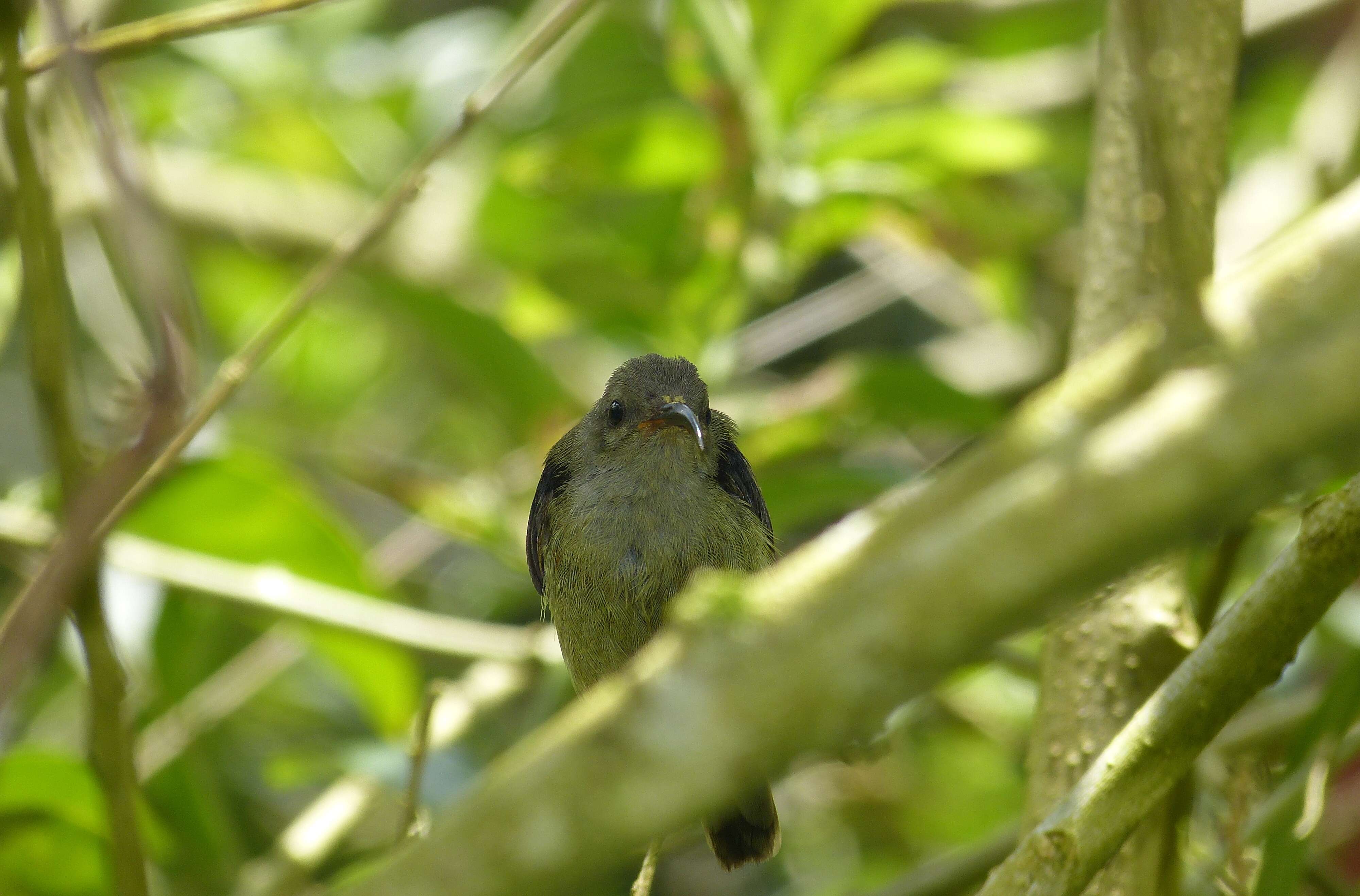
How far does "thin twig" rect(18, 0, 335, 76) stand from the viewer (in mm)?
2168

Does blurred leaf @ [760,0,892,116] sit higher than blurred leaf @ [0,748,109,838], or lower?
higher

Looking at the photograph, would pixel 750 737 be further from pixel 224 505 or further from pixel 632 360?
pixel 224 505

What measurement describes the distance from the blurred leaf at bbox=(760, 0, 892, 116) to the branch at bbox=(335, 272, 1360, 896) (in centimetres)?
286

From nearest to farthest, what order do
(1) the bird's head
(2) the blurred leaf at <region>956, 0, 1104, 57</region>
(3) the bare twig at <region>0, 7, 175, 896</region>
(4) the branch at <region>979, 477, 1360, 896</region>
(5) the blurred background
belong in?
(4) the branch at <region>979, 477, 1360, 896</region> → (3) the bare twig at <region>0, 7, 175, 896</region> → (1) the bird's head → (5) the blurred background → (2) the blurred leaf at <region>956, 0, 1104, 57</region>

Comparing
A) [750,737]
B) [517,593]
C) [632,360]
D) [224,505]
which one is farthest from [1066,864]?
[517,593]

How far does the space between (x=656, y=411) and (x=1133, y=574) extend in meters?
1.39

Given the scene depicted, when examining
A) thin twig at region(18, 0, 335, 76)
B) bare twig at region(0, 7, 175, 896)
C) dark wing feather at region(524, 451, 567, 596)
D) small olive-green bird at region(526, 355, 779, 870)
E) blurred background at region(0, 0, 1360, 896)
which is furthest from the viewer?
blurred background at region(0, 0, 1360, 896)

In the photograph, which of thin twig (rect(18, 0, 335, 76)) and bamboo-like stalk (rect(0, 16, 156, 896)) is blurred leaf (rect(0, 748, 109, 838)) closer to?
bamboo-like stalk (rect(0, 16, 156, 896))

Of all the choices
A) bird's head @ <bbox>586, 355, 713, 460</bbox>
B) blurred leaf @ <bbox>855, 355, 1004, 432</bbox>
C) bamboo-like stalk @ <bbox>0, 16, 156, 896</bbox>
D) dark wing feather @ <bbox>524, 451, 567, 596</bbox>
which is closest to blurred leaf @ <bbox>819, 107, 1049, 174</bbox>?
blurred leaf @ <bbox>855, 355, 1004, 432</bbox>

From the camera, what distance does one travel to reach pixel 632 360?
3488mm

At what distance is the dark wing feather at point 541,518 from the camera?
3.42 metres

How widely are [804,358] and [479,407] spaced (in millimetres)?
1803

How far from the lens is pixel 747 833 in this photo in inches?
118

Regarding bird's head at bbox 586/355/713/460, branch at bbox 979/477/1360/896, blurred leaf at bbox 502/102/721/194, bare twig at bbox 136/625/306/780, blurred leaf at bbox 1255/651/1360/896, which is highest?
blurred leaf at bbox 502/102/721/194
